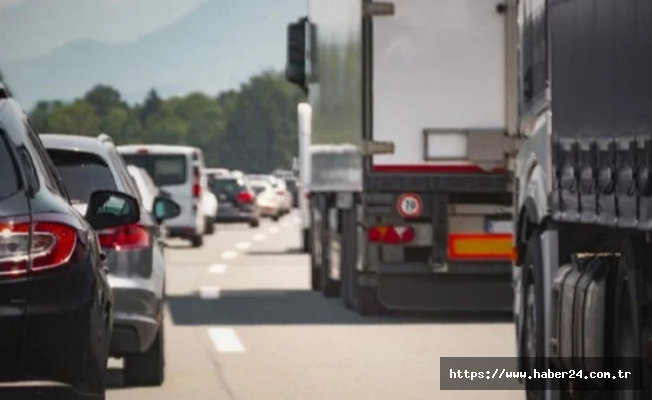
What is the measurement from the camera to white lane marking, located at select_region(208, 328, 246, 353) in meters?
16.4

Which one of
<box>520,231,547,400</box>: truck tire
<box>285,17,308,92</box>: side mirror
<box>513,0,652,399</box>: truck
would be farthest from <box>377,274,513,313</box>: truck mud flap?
<box>520,231,547,400</box>: truck tire

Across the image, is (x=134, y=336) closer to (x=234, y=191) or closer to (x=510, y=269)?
(x=510, y=269)

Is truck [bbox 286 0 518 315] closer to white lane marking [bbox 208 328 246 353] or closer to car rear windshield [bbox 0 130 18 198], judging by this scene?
white lane marking [bbox 208 328 246 353]

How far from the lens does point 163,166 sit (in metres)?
39.7

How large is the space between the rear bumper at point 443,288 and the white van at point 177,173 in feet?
66.1

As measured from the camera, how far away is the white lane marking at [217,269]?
100 feet

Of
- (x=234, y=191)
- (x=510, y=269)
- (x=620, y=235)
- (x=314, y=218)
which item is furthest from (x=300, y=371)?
(x=234, y=191)

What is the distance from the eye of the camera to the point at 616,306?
8805mm

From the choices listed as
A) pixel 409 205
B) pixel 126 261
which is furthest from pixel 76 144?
pixel 409 205

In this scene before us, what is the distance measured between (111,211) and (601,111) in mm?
1998

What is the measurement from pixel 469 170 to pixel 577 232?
8.70 meters

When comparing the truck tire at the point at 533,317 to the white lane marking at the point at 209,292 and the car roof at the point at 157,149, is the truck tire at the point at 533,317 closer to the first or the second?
the white lane marking at the point at 209,292

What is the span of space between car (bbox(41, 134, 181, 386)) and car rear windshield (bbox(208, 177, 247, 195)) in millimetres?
42987

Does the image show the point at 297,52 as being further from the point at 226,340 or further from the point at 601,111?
the point at 601,111
